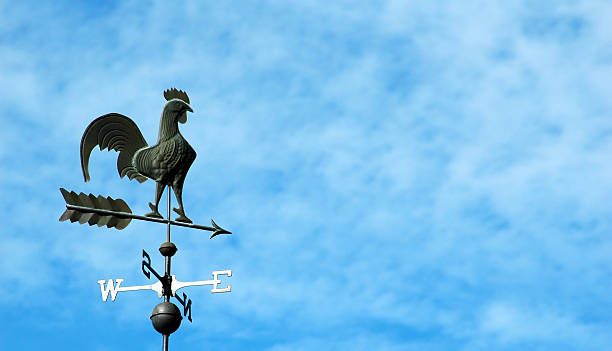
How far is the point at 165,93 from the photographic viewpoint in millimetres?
9422

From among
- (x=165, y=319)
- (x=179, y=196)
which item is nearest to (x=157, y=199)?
(x=179, y=196)

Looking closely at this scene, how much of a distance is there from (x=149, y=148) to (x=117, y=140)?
234 millimetres

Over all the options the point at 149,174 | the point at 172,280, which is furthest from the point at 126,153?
the point at 172,280

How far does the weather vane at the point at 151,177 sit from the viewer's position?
8.80 m

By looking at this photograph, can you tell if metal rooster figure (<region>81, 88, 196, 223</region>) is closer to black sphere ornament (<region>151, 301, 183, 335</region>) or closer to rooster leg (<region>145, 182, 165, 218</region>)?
rooster leg (<region>145, 182, 165, 218</region>)

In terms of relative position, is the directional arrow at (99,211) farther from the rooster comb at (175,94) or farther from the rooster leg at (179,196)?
the rooster comb at (175,94)

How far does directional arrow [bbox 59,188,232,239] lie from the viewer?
28.9 feet

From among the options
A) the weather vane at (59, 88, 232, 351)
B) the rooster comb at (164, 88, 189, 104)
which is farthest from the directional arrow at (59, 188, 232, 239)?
the rooster comb at (164, 88, 189, 104)

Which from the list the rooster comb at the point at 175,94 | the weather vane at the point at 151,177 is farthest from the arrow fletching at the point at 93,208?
the rooster comb at the point at 175,94

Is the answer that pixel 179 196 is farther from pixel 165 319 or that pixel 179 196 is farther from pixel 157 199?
pixel 165 319

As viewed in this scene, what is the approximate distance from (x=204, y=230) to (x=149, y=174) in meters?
0.55

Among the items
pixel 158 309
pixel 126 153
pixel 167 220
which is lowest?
pixel 158 309

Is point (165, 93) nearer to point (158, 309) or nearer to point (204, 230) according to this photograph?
point (204, 230)

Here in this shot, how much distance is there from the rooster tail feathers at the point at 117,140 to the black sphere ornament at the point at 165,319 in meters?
1.03
